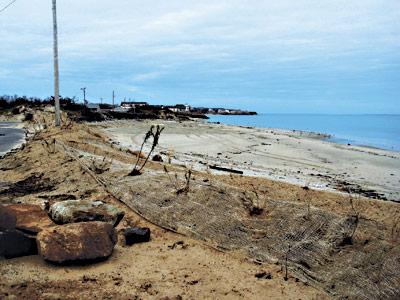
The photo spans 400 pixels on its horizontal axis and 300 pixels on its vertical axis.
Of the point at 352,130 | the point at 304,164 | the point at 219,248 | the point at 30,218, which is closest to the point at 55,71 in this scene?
the point at 304,164

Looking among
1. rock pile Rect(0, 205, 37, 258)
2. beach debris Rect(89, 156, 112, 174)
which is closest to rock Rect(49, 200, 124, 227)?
rock pile Rect(0, 205, 37, 258)

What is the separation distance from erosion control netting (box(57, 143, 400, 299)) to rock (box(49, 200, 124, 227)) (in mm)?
518

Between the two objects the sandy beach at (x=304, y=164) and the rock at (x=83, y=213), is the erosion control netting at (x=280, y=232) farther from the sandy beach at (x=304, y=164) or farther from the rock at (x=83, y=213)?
the sandy beach at (x=304, y=164)

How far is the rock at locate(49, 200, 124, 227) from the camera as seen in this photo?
5.23 m

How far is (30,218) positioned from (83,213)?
62cm

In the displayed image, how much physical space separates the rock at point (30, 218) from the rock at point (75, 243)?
333mm

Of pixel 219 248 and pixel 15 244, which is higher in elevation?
pixel 15 244

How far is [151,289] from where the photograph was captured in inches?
160

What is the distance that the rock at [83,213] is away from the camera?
5234 millimetres

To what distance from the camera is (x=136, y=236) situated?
5.18 meters

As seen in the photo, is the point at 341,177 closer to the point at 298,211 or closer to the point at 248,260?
the point at 298,211

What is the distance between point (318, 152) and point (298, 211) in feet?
43.5

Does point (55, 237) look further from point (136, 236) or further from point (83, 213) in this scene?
point (136, 236)

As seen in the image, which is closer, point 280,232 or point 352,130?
point 280,232
